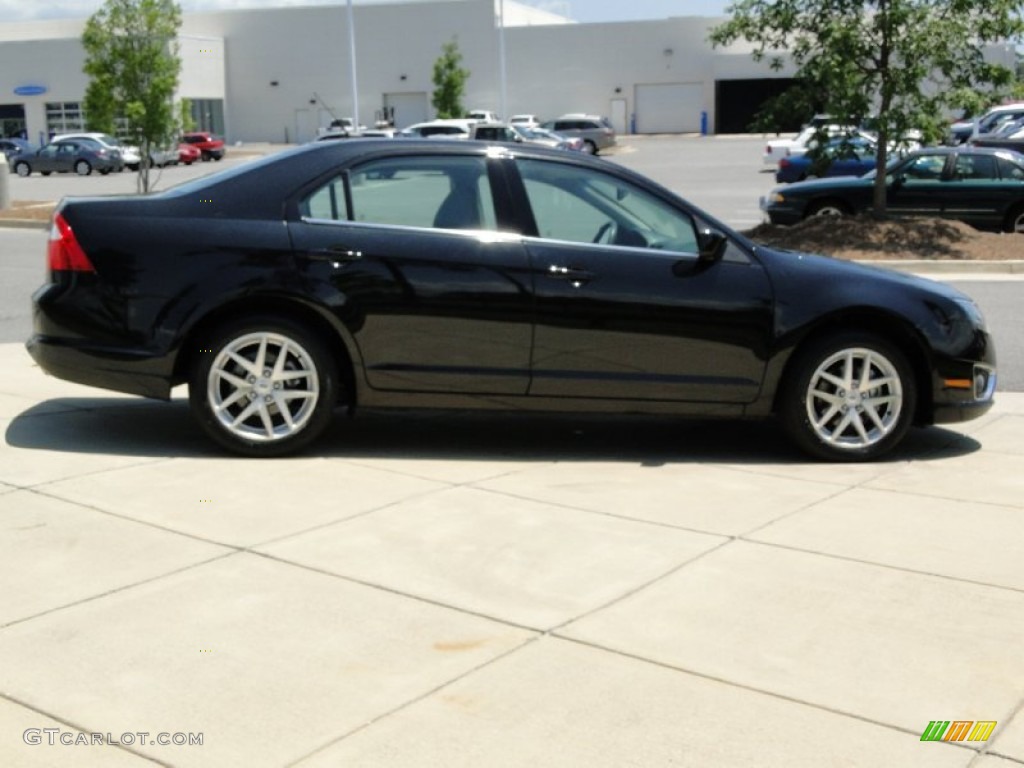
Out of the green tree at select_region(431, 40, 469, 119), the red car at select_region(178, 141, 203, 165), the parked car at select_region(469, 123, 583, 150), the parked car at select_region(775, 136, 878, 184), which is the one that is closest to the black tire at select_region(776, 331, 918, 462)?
the parked car at select_region(775, 136, 878, 184)

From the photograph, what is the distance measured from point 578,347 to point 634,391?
1.21 feet

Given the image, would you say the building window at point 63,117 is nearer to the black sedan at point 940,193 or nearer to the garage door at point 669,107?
the garage door at point 669,107

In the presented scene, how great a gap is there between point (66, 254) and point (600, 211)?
272 centimetres

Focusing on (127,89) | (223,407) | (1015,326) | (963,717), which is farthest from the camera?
(127,89)

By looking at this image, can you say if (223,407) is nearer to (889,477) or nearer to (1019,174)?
(889,477)

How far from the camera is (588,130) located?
59.2 metres

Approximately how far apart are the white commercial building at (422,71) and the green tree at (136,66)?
47100mm

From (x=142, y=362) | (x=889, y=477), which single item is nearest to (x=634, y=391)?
(x=889, y=477)

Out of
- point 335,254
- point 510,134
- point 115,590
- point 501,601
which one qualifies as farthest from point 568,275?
point 510,134

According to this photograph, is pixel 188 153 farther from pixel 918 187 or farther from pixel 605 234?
pixel 605 234

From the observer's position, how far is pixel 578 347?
278 inches

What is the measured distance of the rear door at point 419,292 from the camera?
698cm

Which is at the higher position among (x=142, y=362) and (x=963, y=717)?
(x=142, y=362)

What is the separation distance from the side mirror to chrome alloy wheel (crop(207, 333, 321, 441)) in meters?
2.05
